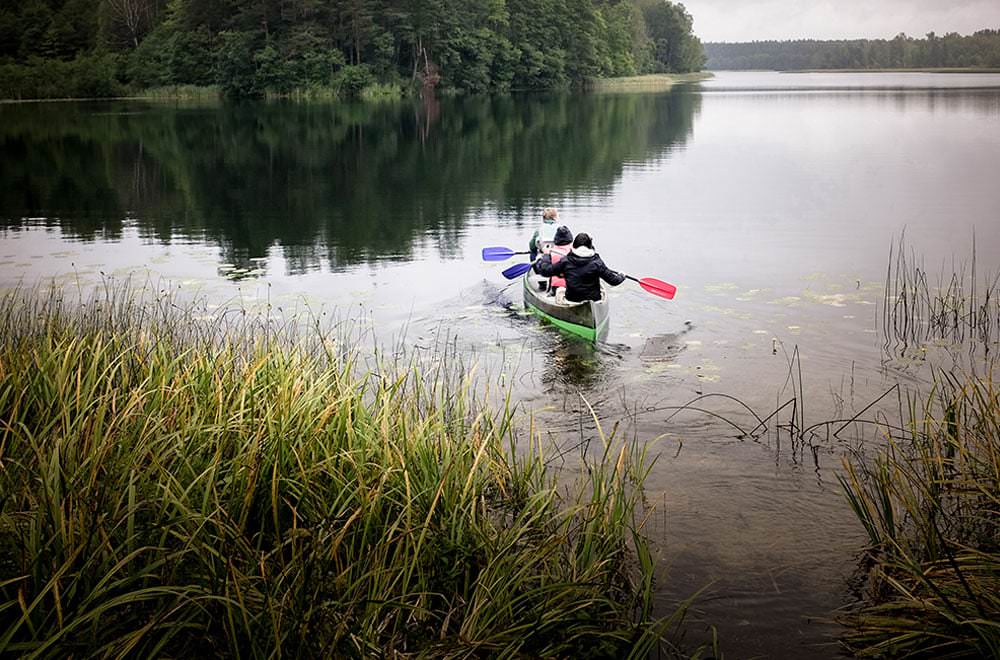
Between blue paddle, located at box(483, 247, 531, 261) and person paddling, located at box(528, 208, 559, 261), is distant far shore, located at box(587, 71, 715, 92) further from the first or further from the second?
person paddling, located at box(528, 208, 559, 261)

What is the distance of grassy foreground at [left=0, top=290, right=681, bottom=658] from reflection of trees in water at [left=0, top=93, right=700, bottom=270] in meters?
10.9

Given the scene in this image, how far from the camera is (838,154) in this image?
34.4 metres

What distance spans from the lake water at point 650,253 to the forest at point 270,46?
1190 inches

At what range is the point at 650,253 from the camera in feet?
57.7

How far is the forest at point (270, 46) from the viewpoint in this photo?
73188 mm

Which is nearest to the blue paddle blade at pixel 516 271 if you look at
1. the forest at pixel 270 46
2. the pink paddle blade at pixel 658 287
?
the pink paddle blade at pixel 658 287

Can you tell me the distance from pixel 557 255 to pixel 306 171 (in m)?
18.6

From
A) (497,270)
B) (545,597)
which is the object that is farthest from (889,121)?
(545,597)

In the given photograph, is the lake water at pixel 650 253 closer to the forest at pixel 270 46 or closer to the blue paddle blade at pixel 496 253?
the blue paddle blade at pixel 496 253

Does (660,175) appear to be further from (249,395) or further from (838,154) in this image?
(249,395)

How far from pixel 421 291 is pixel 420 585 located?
32.7ft

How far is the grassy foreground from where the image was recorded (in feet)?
12.7

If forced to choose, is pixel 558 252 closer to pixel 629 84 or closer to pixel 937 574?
pixel 937 574

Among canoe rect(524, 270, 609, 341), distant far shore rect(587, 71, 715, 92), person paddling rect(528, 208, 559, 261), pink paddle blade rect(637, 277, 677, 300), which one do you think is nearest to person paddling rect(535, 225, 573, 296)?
canoe rect(524, 270, 609, 341)
